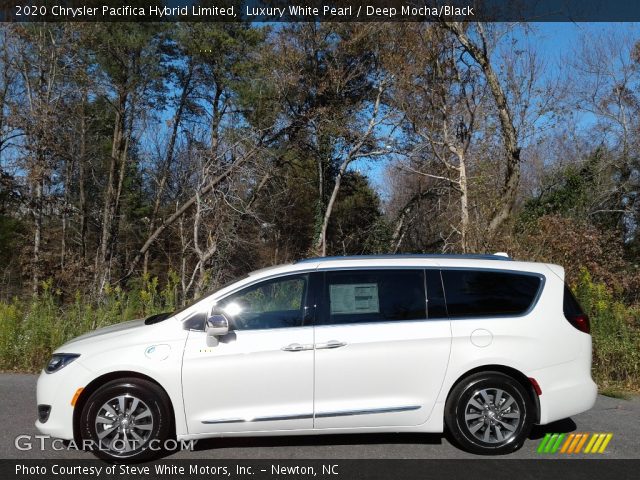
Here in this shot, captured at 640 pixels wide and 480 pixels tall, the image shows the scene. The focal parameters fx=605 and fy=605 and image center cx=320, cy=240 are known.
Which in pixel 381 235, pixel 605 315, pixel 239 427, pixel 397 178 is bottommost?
pixel 239 427

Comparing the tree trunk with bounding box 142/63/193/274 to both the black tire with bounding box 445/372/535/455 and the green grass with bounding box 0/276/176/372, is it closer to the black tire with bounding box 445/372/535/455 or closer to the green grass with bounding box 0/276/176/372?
the green grass with bounding box 0/276/176/372

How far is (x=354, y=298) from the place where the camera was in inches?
210

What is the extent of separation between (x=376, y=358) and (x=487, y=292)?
122 centimetres

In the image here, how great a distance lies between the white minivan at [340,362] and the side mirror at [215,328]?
1 cm

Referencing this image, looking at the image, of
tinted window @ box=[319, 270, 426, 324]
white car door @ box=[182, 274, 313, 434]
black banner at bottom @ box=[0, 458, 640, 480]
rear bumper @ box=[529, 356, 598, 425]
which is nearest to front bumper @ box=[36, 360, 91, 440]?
black banner at bottom @ box=[0, 458, 640, 480]

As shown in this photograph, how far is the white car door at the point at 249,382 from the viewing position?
5.01 m

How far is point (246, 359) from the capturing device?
5.05 m

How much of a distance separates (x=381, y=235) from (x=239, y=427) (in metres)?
25.3

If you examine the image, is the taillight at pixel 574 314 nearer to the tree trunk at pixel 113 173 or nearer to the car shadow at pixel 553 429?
the car shadow at pixel 553 429

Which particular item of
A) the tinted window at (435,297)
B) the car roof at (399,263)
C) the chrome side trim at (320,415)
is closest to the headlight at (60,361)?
the chrome side trim at (320,415)

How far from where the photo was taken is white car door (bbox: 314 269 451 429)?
507 cm

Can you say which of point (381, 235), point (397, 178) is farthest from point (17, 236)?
point (397, 178)

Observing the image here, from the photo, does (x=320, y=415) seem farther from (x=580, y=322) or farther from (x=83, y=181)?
(x=83, y=181)

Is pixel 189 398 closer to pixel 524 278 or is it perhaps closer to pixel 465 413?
pixel 465 413
